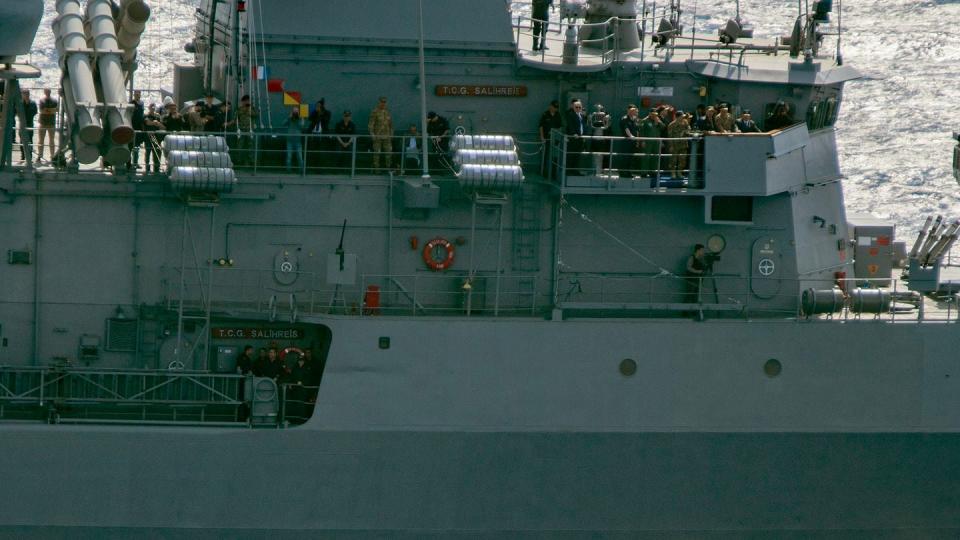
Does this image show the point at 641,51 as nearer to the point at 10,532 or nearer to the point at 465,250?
the point at 465,250

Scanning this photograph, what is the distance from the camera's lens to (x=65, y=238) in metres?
20.2

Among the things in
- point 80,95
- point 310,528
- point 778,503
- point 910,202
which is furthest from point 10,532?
point 910,202

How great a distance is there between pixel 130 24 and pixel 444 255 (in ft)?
17.0

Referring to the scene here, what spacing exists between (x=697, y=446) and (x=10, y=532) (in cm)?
853

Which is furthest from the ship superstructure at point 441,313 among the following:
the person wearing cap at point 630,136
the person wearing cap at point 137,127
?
the person wearing cap at point 137,127

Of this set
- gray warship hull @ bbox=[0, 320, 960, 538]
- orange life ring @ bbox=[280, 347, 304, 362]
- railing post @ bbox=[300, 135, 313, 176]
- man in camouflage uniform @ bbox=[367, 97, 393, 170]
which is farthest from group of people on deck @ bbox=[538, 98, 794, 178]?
orange life ring @ bbox=[280, 347, 304, 362]

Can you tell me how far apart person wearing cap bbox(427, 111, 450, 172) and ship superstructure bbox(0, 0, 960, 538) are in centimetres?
4

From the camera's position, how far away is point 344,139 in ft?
68.8

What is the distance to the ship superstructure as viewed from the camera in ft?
65.1

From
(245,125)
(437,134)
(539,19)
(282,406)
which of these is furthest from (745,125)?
(282,406)

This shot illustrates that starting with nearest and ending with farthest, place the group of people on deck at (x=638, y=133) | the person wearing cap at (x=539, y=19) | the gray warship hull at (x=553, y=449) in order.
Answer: the gray warship hull at (x=553, y=449)
the group of people on deck at (x=638, y=133)
the person wearing cap at (x=539, y=19)

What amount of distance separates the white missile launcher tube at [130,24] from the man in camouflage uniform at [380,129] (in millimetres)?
3243

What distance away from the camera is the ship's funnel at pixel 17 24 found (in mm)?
19734

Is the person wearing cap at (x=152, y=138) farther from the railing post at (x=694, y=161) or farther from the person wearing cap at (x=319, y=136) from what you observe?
the railing post at (x=694, y=161)
